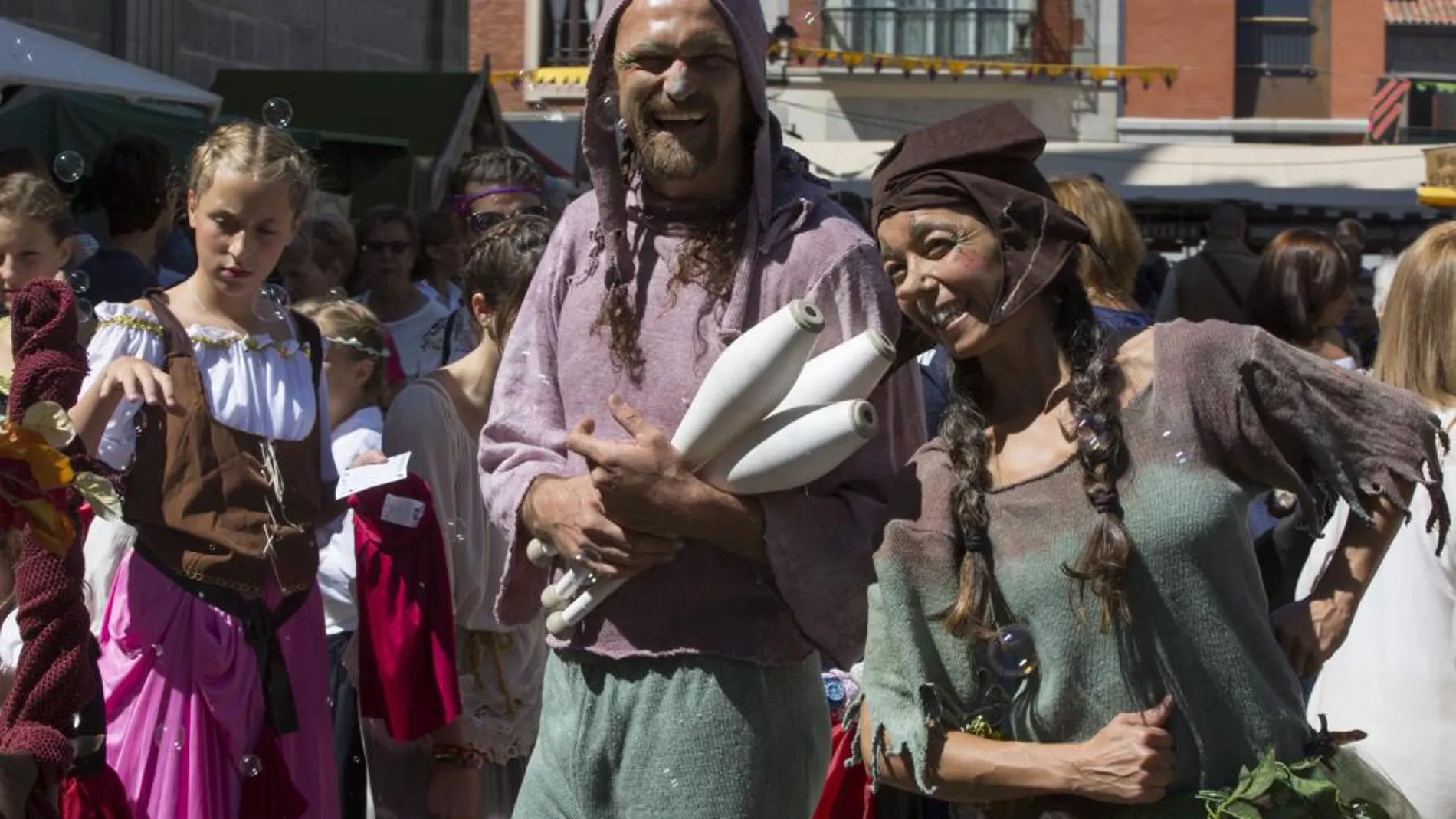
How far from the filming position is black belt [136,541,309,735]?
4516 mm

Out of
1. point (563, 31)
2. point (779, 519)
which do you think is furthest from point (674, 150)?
point (563, 31)

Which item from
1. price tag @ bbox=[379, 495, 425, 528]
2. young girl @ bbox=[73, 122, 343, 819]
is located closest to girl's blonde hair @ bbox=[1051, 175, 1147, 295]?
price tag @ bbox=[379, 495, 425, 528]

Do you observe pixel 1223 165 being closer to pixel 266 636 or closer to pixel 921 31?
pixel 921 31

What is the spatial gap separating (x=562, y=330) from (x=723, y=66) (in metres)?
0.49

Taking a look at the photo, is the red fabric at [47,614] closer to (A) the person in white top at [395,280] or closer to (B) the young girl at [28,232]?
(B) the young girl at [28,232]

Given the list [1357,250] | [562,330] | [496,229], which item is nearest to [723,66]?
[562,330]

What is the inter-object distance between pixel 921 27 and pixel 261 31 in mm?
25268

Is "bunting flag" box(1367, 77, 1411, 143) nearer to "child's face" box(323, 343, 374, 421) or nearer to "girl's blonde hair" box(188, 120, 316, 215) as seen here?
"child's face" box(323, 343, 374, 421)

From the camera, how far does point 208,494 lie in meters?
4.45

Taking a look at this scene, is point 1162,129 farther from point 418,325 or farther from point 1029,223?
point 1029,223

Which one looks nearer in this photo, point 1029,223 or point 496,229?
point 1029,223

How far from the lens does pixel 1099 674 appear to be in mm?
2973

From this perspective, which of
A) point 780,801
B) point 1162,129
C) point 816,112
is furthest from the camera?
point 1162,129

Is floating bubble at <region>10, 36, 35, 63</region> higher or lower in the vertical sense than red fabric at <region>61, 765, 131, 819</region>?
higher
